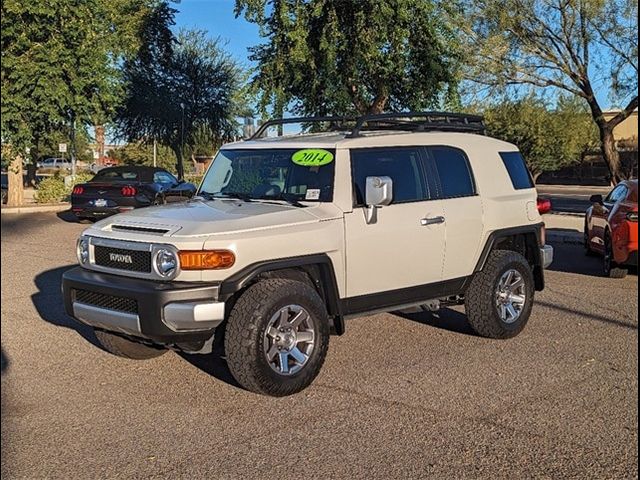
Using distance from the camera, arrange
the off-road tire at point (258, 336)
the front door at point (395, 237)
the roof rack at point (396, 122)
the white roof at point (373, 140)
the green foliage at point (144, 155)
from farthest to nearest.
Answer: the green foliage at point (144, 155), the roof rack at point (396, 122), the white roof at point (373, 140), the front door at point (395, 237), the off-road tire at point (258, 336)

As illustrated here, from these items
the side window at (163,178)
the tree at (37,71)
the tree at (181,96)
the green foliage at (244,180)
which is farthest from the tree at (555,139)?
the tree at (37,71)

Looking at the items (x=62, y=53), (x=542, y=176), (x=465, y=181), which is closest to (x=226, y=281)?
(x=62, y=53)

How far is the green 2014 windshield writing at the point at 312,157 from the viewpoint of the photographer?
531 centimetres

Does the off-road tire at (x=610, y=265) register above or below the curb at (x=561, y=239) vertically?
above

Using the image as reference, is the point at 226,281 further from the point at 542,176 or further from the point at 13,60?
the point at 542,176

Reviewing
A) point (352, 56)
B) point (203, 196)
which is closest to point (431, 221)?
point (203, 196)

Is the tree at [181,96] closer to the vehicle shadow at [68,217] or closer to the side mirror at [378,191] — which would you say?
the vehicle shadow at [68,217]

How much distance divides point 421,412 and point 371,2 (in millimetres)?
13700

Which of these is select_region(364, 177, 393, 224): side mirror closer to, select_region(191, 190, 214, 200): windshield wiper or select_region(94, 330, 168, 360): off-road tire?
select_region(191, 190, 214, 200): windshield wiper

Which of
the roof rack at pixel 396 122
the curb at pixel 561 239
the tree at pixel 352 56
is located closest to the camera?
the roof rack at pixel 396 122

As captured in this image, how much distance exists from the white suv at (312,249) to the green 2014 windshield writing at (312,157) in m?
0.01

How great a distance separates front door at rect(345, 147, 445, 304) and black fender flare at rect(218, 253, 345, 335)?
0.13 m

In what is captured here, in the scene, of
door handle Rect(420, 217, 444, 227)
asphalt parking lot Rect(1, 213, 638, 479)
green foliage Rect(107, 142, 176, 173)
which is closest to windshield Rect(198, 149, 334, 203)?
door handle Rect(420, 217, 444, 227)

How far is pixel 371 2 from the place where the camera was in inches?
640
